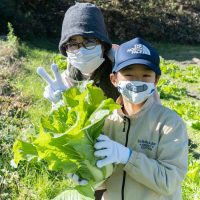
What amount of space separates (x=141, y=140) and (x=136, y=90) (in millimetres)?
282

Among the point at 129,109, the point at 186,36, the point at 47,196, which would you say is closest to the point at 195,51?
the point at 186,36

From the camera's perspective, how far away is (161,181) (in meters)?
2.46

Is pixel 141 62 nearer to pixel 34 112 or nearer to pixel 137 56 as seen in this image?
pixel 137 56

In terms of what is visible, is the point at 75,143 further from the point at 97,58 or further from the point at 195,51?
the point at 195,51

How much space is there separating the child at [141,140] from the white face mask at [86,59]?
0.63m

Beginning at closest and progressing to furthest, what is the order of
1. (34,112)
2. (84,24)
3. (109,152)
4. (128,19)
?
(109,152), (84,24), (34,112), (128,19)

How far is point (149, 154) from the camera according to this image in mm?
2582

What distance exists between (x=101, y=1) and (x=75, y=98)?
17.0m

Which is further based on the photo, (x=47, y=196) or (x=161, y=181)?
(x=47, y=196)

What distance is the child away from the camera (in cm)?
246

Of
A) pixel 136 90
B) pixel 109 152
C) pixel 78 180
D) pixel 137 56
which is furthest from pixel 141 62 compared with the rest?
pixel 78 180

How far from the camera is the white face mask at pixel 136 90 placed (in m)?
2.60

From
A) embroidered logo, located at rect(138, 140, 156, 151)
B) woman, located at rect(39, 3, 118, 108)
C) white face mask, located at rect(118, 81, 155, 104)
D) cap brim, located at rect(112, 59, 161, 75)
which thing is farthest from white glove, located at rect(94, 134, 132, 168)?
woman, located at rect(39, 3, 118, 108)

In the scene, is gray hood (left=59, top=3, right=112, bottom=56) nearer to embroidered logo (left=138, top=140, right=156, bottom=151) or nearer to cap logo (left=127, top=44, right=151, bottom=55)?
cap logo (left=127, top=44, right=151, bottom=55)
